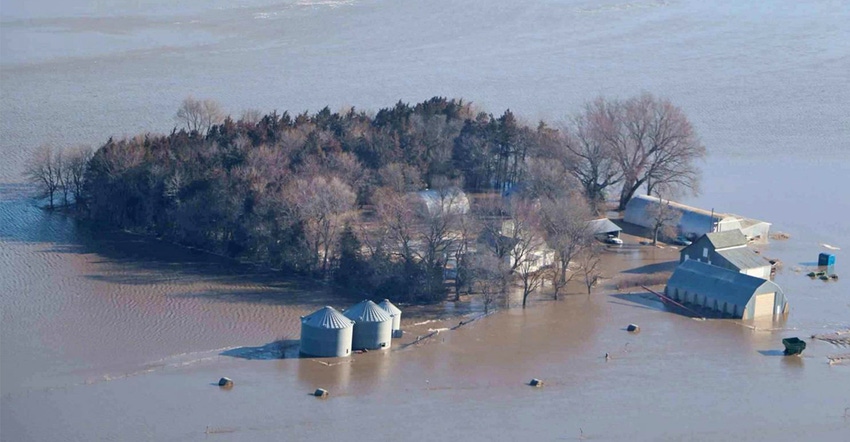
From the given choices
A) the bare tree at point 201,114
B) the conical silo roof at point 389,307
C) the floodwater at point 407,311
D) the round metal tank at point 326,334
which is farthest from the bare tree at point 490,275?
the bare tree at point 201,114

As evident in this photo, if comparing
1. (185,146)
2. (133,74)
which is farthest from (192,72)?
(185,146)

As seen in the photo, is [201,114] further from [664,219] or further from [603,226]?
[664,219]

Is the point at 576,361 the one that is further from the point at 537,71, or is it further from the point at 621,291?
the point at 537,71

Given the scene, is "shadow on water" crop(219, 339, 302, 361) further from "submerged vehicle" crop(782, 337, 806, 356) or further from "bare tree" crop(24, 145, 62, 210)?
"bare tree" crop(24, 145, 62, 210)

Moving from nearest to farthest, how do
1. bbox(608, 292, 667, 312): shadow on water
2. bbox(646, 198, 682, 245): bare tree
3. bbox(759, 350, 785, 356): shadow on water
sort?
bbox(759, 350, 785, 356): shadow on water < bbox(608, 292, 667, 312): shadow on water < bbox(646, 198, 682, 245): bare tree

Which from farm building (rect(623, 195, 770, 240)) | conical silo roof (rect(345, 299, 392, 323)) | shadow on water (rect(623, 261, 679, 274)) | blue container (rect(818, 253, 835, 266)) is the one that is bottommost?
conical silo roof (rect(345, 299, 392, 323))

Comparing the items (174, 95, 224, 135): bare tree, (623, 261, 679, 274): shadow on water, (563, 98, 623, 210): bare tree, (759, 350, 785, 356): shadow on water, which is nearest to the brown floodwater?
(759, 350, 785, 356): shadow on water
